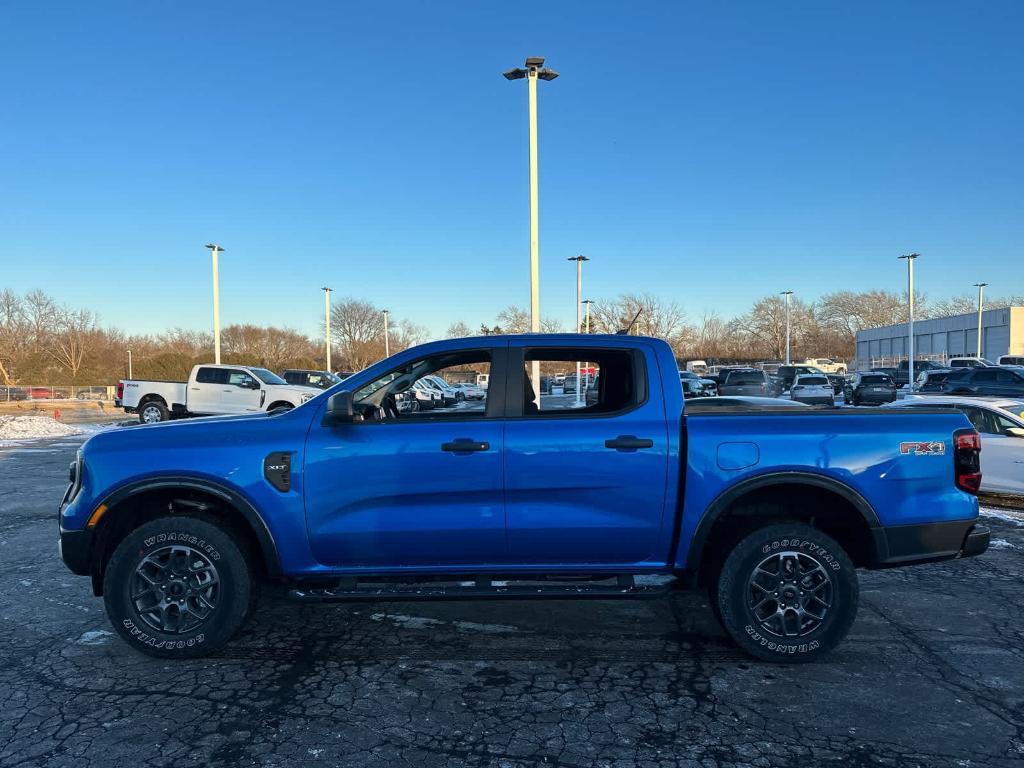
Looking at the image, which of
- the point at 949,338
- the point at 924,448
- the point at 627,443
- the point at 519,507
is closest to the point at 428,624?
the point at 519,507

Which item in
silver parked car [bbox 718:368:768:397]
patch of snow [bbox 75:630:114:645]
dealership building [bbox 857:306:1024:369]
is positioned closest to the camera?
patch of snow [bbox 75:630:114:645]

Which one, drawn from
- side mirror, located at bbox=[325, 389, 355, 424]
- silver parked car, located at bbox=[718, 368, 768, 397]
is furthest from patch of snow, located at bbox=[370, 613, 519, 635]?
silver parked car, located at bbox=[718, 368, 768, 397]

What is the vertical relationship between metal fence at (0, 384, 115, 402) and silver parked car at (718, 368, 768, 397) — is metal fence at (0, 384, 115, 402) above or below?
below

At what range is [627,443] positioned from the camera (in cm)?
389

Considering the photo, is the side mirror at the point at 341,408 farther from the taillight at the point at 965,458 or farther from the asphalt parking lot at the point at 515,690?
the taillight at the point at 965,458

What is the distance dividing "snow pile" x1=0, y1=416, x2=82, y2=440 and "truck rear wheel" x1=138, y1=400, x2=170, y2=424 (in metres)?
1.88

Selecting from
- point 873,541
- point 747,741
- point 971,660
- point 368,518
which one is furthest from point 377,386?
point 971,660

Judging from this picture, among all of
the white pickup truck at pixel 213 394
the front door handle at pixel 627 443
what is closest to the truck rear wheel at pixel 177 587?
the front door handle at pixel 627 443

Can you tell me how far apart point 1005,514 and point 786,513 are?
5.77m

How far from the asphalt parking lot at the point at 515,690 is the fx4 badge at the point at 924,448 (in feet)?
4.02

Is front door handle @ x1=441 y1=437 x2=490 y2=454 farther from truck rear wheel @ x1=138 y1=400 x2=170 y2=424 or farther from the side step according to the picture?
truck rear wheel @ x1=138 y1=400 x2=170 y2=424

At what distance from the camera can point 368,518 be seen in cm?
393

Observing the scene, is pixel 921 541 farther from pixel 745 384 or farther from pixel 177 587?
pixel 745 384

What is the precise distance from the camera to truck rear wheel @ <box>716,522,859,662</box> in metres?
3.94
